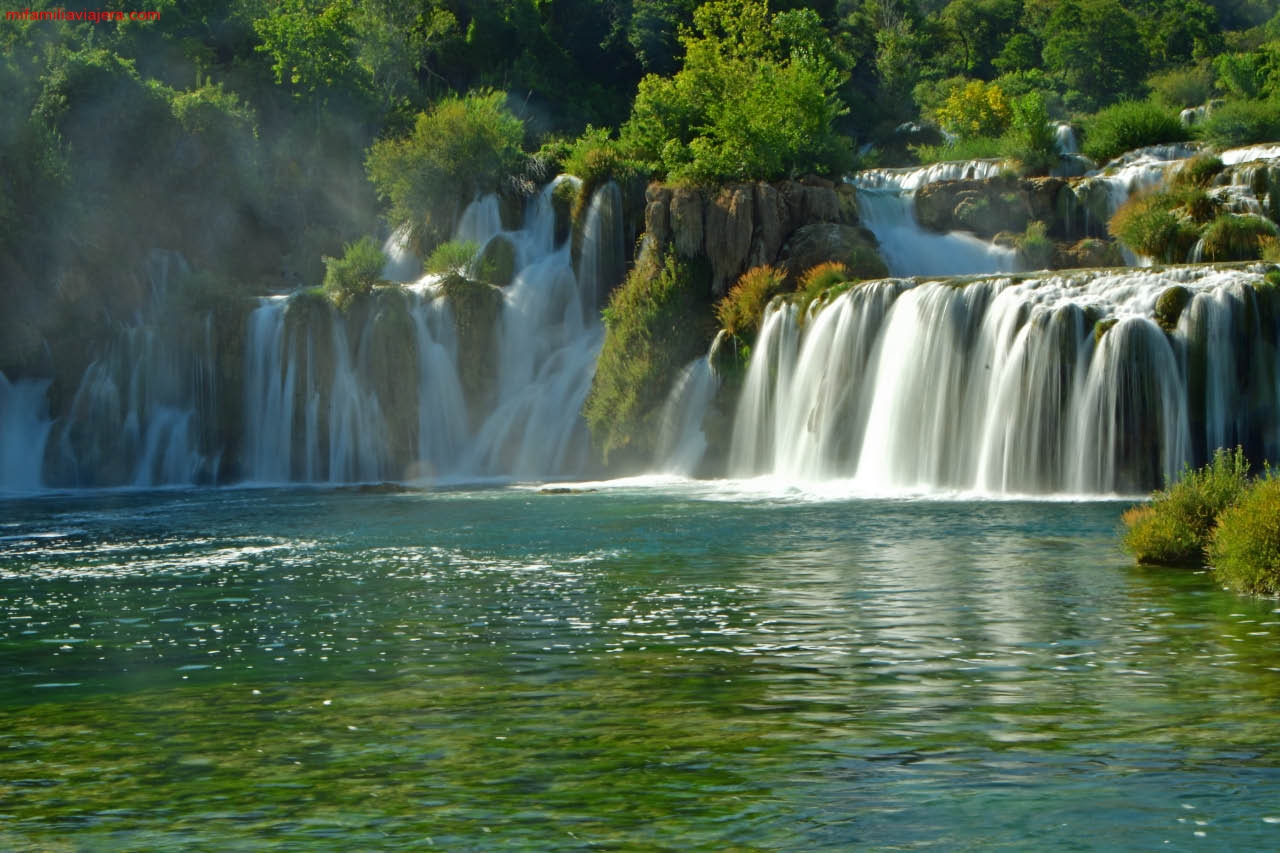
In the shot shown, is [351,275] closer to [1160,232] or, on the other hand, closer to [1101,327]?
[1160,232]

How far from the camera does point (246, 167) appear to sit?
6294 cm

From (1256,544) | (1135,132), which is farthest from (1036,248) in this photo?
(1256,544)

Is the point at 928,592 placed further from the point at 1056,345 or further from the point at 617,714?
the point at 1056,345

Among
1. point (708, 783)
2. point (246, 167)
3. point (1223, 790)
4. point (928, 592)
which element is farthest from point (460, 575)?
point (246, 167)

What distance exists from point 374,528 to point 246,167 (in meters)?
35.0

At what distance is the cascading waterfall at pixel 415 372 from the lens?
50125 millimetres

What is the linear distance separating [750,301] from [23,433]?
2532 cm

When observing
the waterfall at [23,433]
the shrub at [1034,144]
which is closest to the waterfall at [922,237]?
the shrub at [1034,144]

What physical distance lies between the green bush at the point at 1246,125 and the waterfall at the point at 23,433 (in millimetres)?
39898

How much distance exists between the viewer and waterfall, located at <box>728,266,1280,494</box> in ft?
106

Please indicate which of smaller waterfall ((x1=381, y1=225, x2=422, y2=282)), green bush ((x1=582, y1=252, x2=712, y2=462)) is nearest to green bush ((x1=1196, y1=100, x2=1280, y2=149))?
green bush ((x1=582, y1=252, x2=712, y2=462))

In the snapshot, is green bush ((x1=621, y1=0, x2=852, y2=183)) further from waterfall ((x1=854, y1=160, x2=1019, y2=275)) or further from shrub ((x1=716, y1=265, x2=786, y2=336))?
shrub ((x1=716, y1=265, x2=786, y2=336))

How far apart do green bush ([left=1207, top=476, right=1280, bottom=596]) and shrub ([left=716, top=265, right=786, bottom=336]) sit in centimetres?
2464

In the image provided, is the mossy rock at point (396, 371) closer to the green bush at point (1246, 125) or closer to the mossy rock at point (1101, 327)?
the mossy rock at point (1101, 327)
